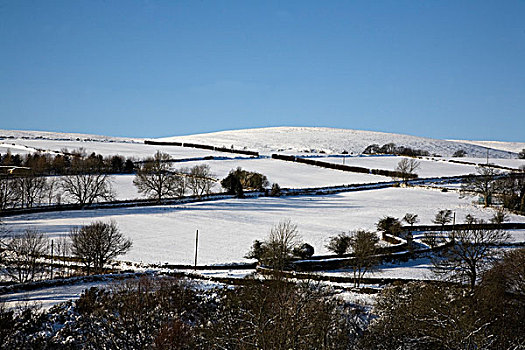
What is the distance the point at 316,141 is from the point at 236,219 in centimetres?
9126

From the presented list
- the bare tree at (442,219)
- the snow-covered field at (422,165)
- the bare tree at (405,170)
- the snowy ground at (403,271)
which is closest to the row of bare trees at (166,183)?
the bare tree at (442,219)

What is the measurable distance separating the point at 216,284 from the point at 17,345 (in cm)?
1283

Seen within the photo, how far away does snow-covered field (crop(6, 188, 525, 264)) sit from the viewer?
135 ft

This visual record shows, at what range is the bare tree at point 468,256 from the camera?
1248 inches

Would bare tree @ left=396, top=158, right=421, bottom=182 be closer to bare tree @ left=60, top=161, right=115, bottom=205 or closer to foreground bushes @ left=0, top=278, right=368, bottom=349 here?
bare tree @ left=60, top=161, right=115, bottom=205

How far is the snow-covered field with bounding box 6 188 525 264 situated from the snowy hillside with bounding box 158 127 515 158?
53115mm

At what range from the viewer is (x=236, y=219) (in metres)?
53.6

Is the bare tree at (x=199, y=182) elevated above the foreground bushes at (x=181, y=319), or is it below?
above

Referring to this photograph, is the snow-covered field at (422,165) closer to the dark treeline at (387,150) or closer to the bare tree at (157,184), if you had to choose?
the dark treeline at (387,150)

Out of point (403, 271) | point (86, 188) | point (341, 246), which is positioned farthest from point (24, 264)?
point (86, 188)

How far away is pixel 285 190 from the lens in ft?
233

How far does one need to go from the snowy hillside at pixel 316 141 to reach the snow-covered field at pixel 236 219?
5311 cm

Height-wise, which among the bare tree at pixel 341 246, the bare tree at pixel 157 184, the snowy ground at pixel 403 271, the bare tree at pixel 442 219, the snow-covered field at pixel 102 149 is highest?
the snow-covered field at pixel 102 149

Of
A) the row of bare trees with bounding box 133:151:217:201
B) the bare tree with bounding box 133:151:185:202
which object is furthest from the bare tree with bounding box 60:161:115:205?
the row of bare trees with bounding box 133:151:217:201
